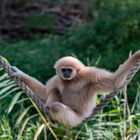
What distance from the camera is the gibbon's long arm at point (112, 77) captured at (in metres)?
5.65

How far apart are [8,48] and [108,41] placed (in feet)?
5.88

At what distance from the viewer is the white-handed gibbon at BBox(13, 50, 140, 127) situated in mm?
5807

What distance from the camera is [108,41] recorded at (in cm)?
1229

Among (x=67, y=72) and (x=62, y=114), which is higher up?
(x=67, y=72)

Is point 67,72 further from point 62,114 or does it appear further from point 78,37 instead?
point 78,37

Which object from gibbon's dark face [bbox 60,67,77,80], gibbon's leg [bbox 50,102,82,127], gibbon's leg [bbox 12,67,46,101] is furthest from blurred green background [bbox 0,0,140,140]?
gibbon's leg [bbox 50,102,82,127]

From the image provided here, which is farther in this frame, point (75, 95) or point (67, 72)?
point (75, 95)

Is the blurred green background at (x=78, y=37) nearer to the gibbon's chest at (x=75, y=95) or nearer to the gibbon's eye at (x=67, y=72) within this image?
the gibbon's chest at (x=75, y=95)

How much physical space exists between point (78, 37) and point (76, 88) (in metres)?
6.45

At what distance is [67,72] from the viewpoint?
Answer: 5.95 meters

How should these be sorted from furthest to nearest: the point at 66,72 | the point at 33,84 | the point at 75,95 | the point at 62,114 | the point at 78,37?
the point at 78,37
the point at 33,84
the point at 75,95
the point at 66,72
the point at 62,114

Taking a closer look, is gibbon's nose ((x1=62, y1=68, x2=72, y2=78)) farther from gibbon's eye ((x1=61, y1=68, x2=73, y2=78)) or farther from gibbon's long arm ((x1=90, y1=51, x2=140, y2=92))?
gibbon's long arm ((x1=90, y1=51, x2=140, y2=92))

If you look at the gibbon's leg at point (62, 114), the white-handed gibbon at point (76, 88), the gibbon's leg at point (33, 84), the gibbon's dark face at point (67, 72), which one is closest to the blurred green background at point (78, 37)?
the gibbon's leg at point (33, 84)

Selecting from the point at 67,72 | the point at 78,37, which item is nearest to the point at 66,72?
the point at 67,72
